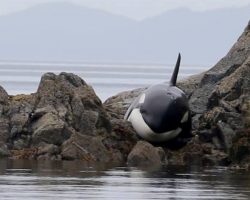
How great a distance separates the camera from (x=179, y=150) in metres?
32.6

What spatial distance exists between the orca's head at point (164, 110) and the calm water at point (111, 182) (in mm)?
3607

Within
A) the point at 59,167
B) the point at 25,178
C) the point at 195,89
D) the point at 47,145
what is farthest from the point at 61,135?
the point at 195,89

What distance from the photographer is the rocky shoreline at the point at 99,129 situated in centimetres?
3064

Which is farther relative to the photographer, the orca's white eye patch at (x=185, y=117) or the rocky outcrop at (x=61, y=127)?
the orca's white eye patch at (x=185, y=117)

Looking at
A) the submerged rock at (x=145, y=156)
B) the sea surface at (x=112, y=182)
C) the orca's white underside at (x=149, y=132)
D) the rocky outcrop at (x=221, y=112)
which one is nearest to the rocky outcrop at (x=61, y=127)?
A: the orca's white underside at (x=149, y=132)

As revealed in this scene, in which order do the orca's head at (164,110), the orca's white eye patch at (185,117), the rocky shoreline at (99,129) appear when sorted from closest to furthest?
the rocky shoreline at (99,129) < the orca's head at (164,110) < the orca's white eye patch at (185,117)

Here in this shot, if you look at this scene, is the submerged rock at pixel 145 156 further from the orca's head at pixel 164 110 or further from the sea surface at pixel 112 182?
the orca's head at pixel 164 110

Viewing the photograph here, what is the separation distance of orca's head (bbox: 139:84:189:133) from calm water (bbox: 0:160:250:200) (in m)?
3.61

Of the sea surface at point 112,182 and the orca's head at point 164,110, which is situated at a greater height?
the orca's head at point 164,110

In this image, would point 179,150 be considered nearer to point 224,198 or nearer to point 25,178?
point 25,178

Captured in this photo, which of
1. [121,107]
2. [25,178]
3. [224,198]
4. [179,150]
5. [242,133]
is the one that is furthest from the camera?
[121,107]

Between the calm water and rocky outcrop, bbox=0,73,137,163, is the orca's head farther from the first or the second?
the calm water

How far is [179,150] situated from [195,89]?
6.55 metres

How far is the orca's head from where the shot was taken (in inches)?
1302
